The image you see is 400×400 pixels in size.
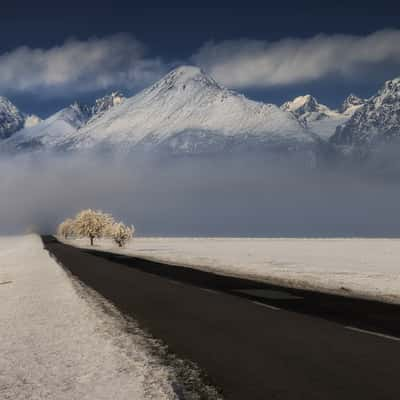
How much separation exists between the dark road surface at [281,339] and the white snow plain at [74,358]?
33.2 inches

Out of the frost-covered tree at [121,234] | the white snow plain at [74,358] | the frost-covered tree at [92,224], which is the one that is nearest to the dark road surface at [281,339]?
the white snow plain at [74,358]

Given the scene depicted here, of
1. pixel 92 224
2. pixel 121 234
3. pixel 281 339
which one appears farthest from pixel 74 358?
pixel 92 224

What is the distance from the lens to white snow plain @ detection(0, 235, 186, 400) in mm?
7137

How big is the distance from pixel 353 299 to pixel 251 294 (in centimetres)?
388

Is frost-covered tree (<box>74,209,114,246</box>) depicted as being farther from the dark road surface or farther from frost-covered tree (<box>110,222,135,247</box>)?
the dark road surface

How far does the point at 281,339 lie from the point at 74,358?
13.6ft

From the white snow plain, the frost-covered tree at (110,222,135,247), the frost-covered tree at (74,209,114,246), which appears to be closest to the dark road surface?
the white snow plain

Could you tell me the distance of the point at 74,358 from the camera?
9.24 meters

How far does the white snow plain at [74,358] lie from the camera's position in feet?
23.4

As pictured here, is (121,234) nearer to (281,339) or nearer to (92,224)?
(92,224)

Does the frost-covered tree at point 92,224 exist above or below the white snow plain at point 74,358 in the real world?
above

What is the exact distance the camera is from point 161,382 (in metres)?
7.51

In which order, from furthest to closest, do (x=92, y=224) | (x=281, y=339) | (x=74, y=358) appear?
(x=92, y=224) → (x=281, y=339) → (x=74, y=358)

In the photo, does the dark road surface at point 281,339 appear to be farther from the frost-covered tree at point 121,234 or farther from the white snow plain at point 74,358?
the frost-covered tree at point 121,234
